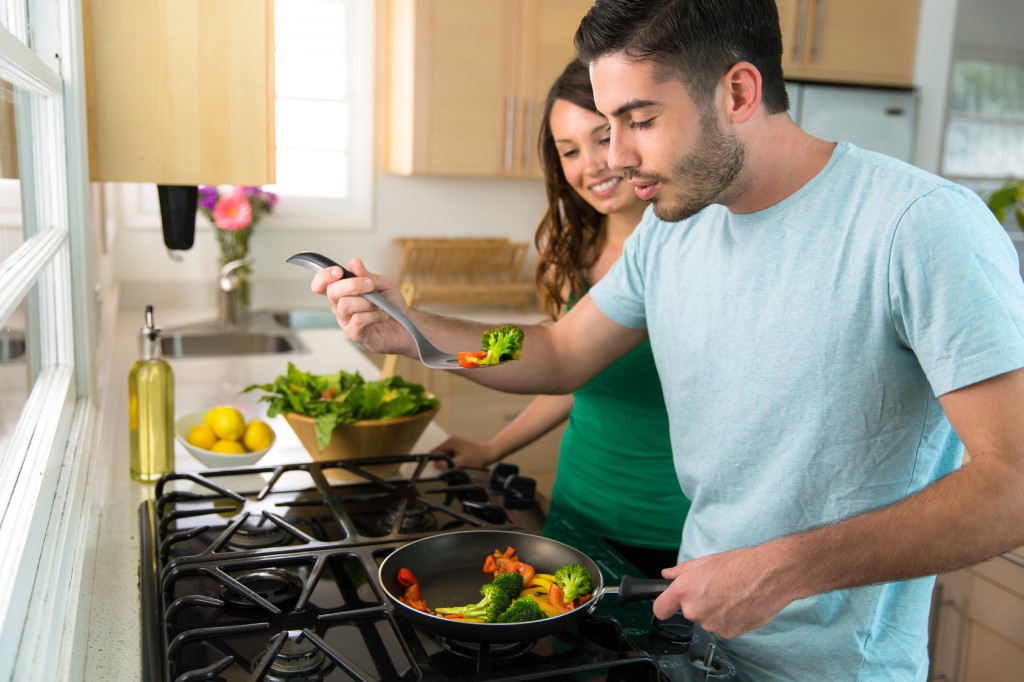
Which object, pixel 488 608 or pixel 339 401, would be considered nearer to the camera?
pixel 488 608

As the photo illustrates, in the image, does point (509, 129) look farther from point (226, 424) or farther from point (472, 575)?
point (472, 575)

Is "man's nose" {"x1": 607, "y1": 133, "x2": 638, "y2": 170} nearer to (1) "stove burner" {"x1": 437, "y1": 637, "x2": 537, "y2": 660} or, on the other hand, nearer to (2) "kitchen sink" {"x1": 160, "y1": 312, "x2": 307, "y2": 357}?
(1) "stove burner" {"x1": 437, "y1": 637, "x2": 537, "y2": 660}

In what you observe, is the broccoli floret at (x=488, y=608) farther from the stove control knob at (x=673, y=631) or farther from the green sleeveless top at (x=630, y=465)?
the green sleeveless top at (x=630, y=465)

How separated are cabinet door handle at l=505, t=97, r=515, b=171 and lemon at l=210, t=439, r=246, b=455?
2.21 m

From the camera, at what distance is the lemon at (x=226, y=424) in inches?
59.4

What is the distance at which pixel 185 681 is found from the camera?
79 cm

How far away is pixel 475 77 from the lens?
11.1 feet

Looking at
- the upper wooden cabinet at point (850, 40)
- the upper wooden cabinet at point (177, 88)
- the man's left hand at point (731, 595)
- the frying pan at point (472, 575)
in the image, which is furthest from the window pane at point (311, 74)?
the man's left hand at point (731, 595)

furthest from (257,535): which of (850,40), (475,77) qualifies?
(850,40)

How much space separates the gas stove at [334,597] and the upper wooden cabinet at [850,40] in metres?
2.94

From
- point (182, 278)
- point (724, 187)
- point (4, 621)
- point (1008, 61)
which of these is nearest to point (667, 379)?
point (724, 187)

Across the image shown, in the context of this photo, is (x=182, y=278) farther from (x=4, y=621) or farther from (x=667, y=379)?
(x=4, y=621)

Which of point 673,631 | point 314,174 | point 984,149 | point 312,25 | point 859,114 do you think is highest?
Result: point 312,25

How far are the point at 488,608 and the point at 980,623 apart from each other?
4.71ft
